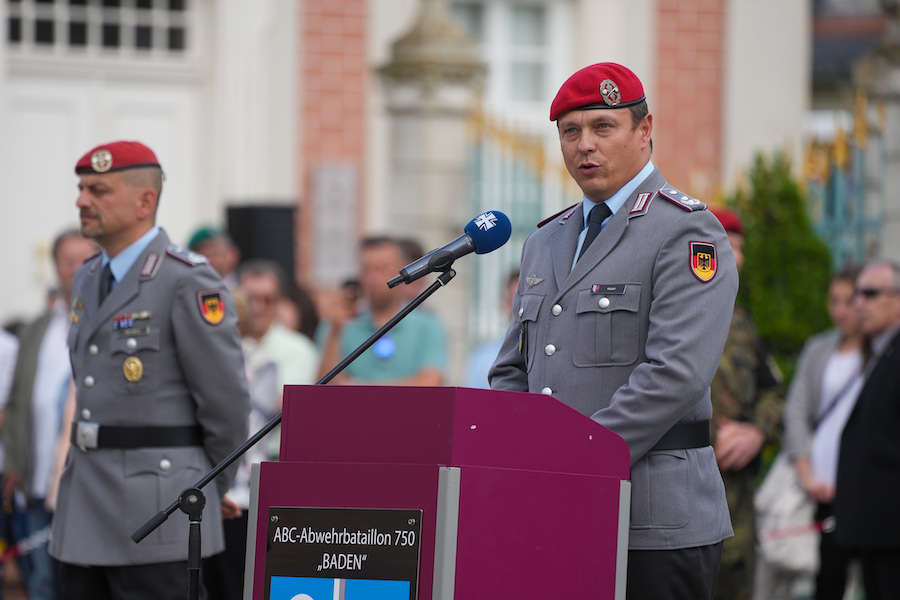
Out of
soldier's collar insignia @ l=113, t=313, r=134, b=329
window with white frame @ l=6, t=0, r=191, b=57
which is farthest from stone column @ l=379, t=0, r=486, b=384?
soldier's collar insignia @ l=113, t=313, r=134, b=329

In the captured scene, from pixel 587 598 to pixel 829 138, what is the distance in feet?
29.5

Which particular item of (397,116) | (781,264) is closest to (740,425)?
(781,264)

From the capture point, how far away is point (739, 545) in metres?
6.25

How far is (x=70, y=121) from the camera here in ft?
46.4

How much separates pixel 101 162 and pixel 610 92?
191 centimetres

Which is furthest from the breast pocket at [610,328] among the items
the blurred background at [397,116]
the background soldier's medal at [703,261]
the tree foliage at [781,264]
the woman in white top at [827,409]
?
the blurred background at [397,116]

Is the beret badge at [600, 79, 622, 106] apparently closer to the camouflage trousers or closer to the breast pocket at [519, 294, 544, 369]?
the breast pocket at [519, 294, 544, 369]

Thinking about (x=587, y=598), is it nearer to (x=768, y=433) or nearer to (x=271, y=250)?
(x=768, y=433)

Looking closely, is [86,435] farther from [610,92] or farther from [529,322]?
[610,92]

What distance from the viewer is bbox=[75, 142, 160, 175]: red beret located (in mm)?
5145

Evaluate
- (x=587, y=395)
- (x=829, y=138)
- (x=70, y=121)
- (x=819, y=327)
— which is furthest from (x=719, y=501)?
(x=70, y=121)

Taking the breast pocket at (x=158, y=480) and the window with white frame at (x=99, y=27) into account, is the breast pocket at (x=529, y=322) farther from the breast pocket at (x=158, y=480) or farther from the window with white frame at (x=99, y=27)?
the window with white frame at (x=99, y=27)

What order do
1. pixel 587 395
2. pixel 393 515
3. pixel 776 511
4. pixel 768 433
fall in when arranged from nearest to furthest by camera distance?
pixel 393 515
pixel 587 395
pixel 768 433
pixel 776 511

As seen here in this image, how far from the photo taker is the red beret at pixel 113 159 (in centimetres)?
514
